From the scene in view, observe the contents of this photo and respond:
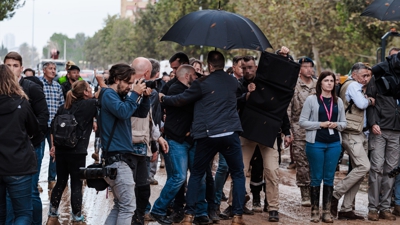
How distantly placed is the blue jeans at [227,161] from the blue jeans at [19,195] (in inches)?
90.9

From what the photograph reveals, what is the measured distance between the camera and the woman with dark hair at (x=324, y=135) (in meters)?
9.30

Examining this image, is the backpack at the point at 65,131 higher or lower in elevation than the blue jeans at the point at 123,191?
higher

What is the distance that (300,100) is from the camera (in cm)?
1067

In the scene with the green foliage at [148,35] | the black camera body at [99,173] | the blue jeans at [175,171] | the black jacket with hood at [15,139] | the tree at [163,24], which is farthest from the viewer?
the green foliage at [148,35]

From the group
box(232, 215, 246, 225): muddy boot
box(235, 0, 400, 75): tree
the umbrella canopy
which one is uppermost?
Result: box(235, 0, 400, 75): tree

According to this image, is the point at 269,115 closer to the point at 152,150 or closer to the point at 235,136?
the point at 235,136

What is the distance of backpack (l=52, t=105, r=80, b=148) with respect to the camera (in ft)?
28.2

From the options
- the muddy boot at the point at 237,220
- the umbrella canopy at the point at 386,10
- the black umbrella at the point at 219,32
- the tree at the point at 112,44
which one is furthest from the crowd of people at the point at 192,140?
the tree at the point at 112,44

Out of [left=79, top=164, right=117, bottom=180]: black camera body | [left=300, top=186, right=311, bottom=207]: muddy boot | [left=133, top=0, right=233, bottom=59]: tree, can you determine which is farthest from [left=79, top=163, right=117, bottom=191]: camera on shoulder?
[left=133, top=0, right=233, bottom=59]: tree

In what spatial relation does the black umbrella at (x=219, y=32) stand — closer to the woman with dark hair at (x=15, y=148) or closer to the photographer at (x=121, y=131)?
the photographer at (x=121, y=131)

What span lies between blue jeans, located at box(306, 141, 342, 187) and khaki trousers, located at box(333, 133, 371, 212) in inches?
15.1

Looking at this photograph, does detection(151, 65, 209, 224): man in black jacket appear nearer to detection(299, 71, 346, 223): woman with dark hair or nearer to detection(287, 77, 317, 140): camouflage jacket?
detection(299, 71, 346, 223): woman with dark hair

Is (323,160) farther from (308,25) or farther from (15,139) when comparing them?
(308,25)

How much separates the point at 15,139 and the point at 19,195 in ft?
1.74
